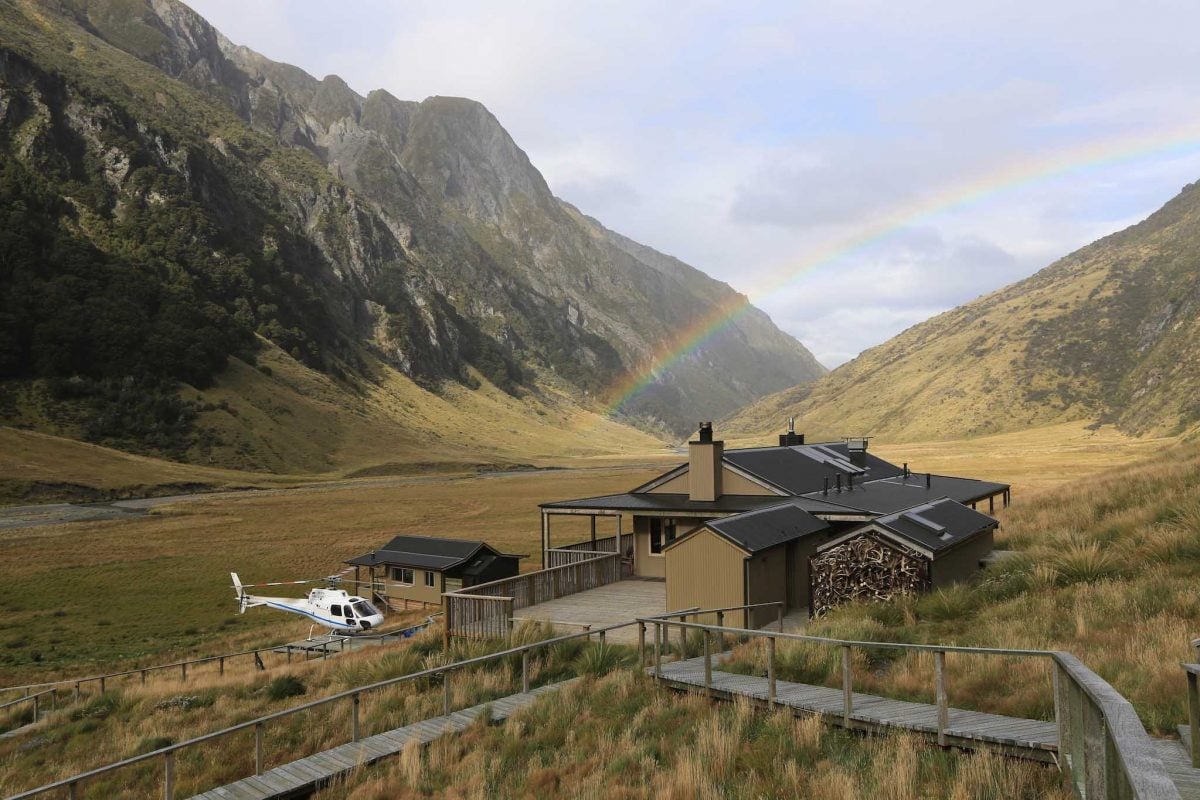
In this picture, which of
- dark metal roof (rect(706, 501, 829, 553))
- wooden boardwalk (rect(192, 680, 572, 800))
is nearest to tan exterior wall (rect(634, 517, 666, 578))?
dark metal roof (rect(706, 501, 829, 553))

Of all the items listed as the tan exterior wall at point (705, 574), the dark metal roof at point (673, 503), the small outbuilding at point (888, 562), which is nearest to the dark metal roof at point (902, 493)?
the dark metal roof at point (673, 503)

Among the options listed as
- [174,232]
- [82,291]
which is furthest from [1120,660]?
[174,232]

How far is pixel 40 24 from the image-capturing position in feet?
594

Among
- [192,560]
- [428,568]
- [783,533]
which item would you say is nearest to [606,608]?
[783,533]

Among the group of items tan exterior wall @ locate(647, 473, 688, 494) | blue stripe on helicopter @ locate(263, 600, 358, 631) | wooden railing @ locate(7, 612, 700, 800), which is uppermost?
tan exterior wall @ locate(647, 473, 688, 494)

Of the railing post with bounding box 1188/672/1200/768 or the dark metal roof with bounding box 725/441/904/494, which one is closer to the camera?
the railing post with bounding box 1188/672/1200/768

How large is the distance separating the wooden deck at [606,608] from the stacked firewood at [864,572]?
3.94 metres

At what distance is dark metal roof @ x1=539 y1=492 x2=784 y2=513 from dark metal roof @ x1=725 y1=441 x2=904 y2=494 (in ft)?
4.07

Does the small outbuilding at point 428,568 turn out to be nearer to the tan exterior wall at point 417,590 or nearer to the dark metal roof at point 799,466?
the tan exterior wall at point 417,590

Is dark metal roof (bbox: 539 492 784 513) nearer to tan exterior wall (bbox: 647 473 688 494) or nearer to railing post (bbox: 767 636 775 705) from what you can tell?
tan exterior wall (bbox: 647 473 688 494)

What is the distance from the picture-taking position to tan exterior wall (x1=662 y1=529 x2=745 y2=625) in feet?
64.2

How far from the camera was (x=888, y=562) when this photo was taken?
18.8 meters

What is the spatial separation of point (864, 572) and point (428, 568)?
68.7 ft

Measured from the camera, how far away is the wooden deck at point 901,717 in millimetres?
7609
